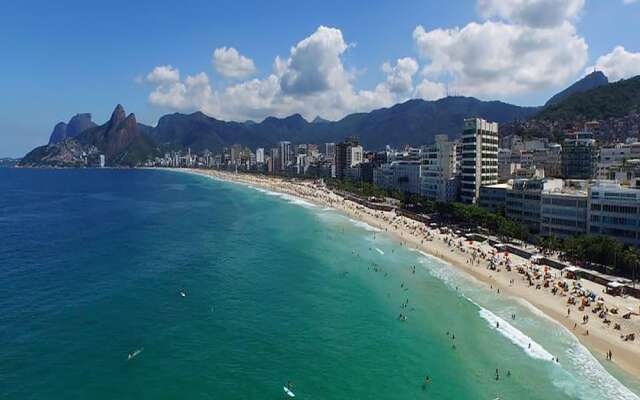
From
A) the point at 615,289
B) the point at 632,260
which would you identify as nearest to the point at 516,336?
the point at 615,289

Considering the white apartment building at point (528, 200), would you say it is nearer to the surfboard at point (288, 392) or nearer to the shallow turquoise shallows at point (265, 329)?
the shallow turquoise shallows at point (265, 329)

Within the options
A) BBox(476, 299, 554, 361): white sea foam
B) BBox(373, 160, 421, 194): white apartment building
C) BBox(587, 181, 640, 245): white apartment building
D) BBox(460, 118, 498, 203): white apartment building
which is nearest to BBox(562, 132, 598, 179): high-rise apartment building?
BBox(373, 160, 421, 194): white apartment building

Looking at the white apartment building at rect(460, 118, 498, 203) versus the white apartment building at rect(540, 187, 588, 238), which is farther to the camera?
the white apartment building at rect(460, 118, 498, 203)

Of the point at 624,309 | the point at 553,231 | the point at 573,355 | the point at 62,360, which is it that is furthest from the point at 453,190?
the point at 62,360

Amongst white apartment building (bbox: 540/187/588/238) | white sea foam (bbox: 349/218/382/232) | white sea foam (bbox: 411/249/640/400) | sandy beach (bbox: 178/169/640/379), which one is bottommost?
white sea foam (bbox: 411/249/640/400)

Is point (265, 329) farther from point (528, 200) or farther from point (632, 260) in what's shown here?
point (528, 200)

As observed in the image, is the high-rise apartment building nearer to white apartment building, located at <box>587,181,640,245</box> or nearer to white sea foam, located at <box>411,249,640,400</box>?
white apartment building, located at <box>587,181,640,245</box>
